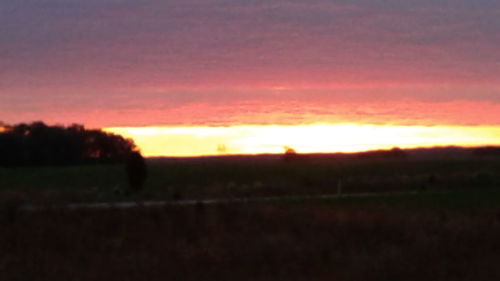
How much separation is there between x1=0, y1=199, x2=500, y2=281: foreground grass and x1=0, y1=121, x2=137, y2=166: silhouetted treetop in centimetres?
7493

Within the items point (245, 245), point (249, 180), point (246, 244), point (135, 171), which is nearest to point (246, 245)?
point (245, 245)

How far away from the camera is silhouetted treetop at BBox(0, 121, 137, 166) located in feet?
346

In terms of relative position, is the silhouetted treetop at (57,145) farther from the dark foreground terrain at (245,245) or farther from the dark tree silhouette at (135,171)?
the dark foreground terrain at (245,245)

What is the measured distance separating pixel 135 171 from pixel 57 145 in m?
52.3

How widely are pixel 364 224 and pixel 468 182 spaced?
144ft

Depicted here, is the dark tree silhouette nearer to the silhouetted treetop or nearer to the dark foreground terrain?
the dark foreground terrain

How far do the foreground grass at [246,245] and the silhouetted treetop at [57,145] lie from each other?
246 feet

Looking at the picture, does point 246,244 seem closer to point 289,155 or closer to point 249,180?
point 249,180

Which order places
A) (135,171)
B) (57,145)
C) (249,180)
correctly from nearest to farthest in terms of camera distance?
(135,171) → (249,180) → (57,145)

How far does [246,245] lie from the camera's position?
22.1 meters

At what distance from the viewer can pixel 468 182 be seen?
224 feet

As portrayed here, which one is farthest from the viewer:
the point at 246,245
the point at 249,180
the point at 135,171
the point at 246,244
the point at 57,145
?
the point at 57,145

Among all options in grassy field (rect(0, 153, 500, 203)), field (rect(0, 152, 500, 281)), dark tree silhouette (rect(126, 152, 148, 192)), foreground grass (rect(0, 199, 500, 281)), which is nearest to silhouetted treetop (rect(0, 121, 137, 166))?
grassy field (rect(0, 153, 500, 203))

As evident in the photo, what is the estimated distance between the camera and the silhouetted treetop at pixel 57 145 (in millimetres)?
105500
